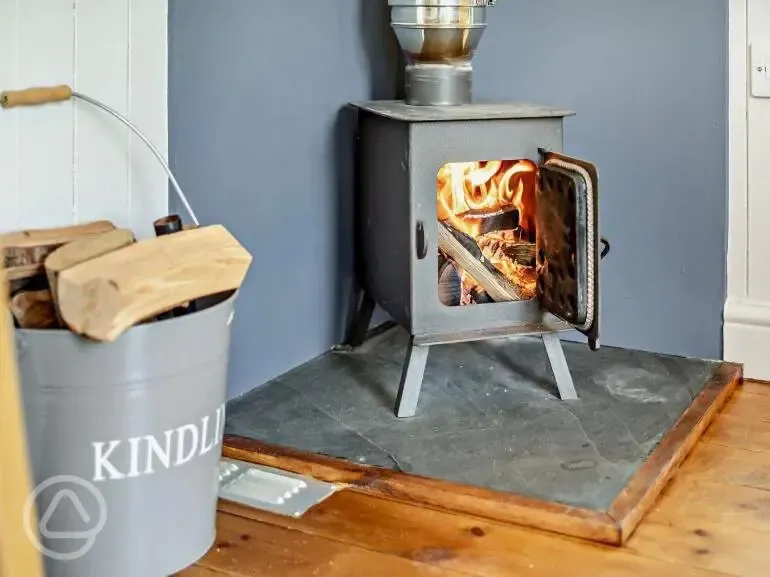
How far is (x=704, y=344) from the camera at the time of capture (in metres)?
2.44

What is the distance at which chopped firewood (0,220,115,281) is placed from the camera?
148 centimetres

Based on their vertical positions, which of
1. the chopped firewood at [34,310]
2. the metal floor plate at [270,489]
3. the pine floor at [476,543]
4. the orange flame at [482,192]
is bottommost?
the pine floor at [476,543]

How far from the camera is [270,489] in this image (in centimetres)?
180

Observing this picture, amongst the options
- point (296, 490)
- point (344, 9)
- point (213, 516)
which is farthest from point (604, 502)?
point (344, 9)

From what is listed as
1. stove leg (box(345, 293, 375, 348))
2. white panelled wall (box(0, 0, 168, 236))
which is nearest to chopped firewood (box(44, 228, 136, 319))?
white panelled wall (box(0, 0, 168, 236))

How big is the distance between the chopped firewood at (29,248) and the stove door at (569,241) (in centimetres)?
89

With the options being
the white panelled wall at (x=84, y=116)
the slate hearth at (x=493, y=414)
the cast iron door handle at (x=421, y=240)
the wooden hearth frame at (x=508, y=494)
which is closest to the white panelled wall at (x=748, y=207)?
the slate hearth at (x=493, y=414)

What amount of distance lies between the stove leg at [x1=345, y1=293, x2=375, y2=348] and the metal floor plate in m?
0.64

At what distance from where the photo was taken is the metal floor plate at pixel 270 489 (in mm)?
1744

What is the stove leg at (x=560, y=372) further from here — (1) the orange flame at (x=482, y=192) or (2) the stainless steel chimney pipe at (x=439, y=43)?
(2) the stainless steel chimney pipe at (x=439, y=43)

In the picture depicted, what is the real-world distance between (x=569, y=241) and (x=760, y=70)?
688 millimetres

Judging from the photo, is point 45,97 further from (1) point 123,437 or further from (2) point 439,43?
(2) point 439,43

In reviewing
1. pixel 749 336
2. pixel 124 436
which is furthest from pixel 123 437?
pixel 749 336

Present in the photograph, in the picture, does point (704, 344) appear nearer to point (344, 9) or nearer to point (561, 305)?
point (561, 305)
